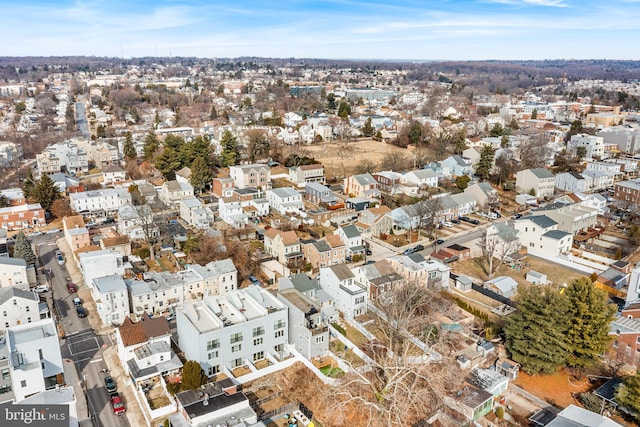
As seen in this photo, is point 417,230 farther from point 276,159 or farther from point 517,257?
point 276,159

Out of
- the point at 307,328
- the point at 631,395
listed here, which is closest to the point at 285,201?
the point at 307,328

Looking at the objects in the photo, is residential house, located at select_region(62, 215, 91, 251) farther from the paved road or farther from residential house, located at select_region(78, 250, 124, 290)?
residential house, located at select_region(78, 250, 124, 290)

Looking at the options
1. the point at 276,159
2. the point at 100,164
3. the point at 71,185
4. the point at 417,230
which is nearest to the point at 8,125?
the point at 100,164

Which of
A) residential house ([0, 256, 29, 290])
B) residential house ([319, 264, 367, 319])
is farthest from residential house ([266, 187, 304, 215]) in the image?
residential house ([0, 256, 29, 290])

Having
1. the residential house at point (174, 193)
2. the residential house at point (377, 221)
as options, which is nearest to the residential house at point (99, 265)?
the residential house at point (174, 193)

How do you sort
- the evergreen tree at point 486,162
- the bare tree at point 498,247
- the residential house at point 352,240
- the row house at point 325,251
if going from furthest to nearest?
the evergreen tree at point 486,162
the residential house at point 352,240
the bare tree at point 498,247
the row house at point 325,251

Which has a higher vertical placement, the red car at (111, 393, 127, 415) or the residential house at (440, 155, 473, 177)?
the residential house at (440, 155, 473, 177)

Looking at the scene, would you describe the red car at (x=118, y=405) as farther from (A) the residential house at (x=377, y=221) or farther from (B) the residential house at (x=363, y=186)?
(B) the residential house at (x=363, y=186)
